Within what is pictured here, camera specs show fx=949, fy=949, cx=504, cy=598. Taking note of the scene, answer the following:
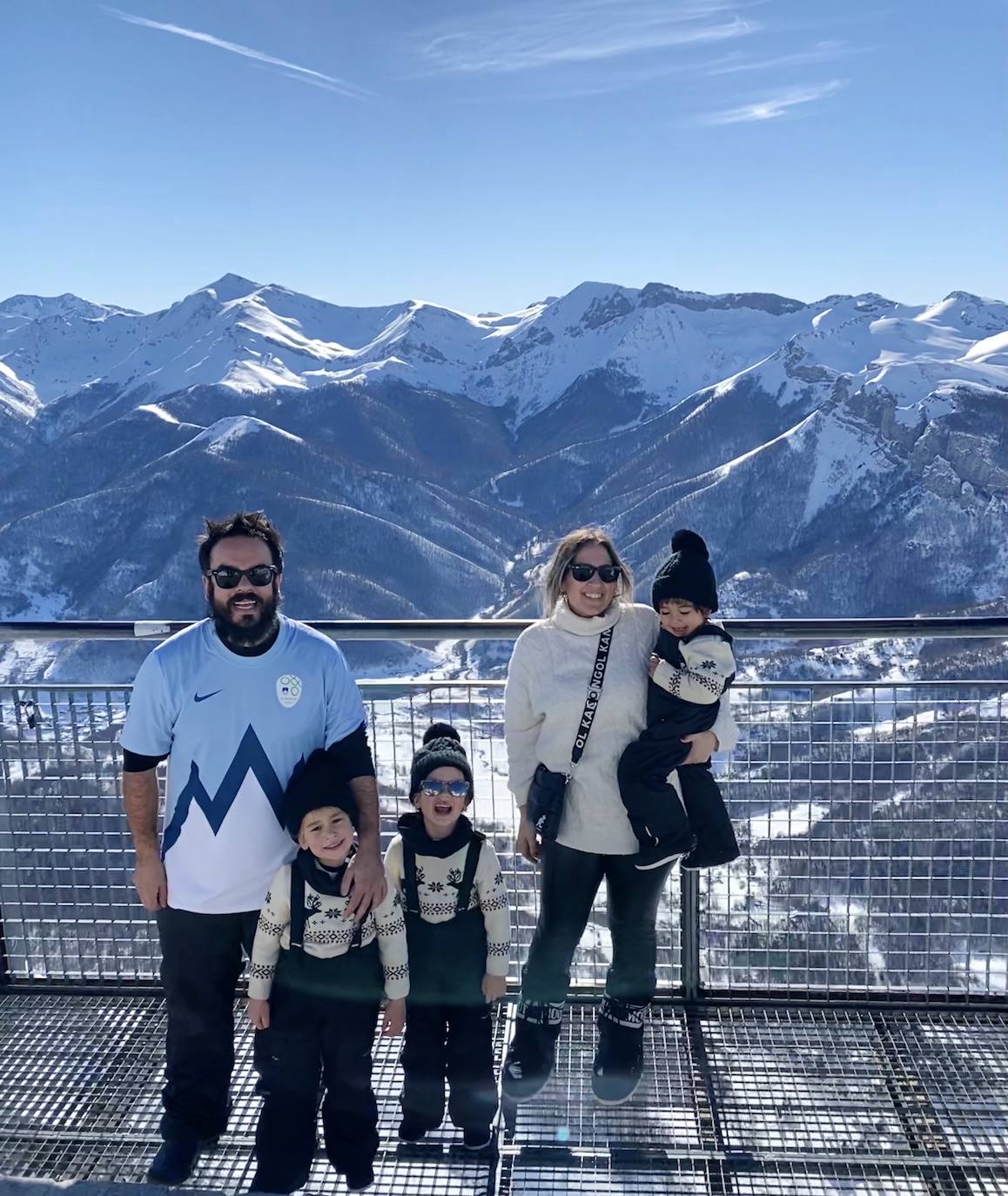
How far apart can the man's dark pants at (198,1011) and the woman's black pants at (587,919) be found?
804 mm

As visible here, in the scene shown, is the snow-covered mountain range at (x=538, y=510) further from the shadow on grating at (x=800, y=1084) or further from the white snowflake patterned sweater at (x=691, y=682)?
the white snowflake patterned sweater at (x=691, y=682)

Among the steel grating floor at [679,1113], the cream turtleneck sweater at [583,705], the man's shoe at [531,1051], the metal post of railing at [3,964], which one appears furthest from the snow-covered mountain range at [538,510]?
the cream turtleneck sweater at [583,705]

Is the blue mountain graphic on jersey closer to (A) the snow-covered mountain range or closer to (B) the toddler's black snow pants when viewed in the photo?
(B) the toddler's black snow pants

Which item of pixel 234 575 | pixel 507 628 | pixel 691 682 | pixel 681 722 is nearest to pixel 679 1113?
pixel 681 722

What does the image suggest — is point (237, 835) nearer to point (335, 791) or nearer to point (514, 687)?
point (335, 791)

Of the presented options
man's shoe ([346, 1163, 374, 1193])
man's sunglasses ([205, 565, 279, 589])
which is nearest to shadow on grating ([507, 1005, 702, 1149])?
man's shoe ([346, 1163, 374, 1193])

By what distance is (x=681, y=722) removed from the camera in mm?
2521

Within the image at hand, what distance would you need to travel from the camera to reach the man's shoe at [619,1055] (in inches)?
106

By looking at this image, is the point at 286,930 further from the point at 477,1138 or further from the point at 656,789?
the point at 656,789

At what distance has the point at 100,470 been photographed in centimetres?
17150

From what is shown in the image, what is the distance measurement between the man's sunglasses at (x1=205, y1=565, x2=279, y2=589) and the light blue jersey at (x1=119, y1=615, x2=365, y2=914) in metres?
0.16

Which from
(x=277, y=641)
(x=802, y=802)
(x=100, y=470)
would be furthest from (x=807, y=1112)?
(x=100, y=470)

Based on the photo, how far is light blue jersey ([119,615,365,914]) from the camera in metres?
2.39

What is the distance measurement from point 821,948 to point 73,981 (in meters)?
2.62
